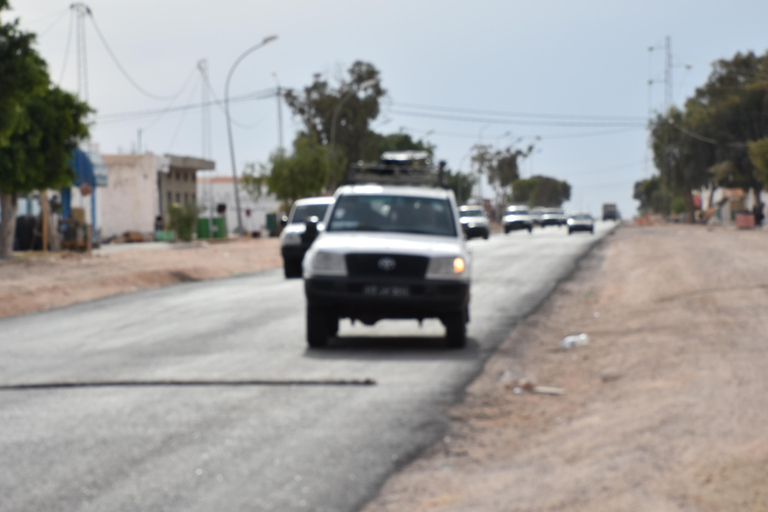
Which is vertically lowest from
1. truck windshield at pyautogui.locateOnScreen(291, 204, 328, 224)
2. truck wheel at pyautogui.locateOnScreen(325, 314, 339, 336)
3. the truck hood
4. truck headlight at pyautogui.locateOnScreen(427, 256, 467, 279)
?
truck wheel at pyautogui.locateOnScreen(325, 314, 339, 336)

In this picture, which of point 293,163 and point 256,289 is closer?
point 256,289

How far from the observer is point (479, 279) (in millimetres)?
24875

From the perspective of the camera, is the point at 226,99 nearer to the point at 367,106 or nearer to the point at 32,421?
the point at 367,106

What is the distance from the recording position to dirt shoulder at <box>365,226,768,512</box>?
19.4 ft

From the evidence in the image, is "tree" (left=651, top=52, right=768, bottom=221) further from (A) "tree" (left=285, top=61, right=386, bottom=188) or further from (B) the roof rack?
(B) the roof rack

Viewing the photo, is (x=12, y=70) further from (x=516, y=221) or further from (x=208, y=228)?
(x=516, y=221)

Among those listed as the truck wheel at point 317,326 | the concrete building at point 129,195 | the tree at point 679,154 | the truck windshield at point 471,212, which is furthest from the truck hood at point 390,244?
the tree at point 679,154

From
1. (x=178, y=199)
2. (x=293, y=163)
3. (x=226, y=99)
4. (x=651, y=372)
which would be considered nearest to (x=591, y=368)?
(x=651, y=372)

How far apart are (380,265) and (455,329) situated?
123 centimetres

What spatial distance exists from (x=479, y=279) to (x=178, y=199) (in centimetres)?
6567

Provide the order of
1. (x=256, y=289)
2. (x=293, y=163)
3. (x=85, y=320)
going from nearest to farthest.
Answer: (x=85, y=320), (x=256, y=289), (x=293, y=163)

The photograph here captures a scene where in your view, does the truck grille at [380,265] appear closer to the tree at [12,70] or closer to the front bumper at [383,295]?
the front bumper at [383,295]

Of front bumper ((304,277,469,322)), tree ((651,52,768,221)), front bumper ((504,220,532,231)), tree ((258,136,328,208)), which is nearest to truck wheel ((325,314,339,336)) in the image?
front bumper ((304,277,469,322))

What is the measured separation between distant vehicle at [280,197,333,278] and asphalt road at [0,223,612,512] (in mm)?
7452
